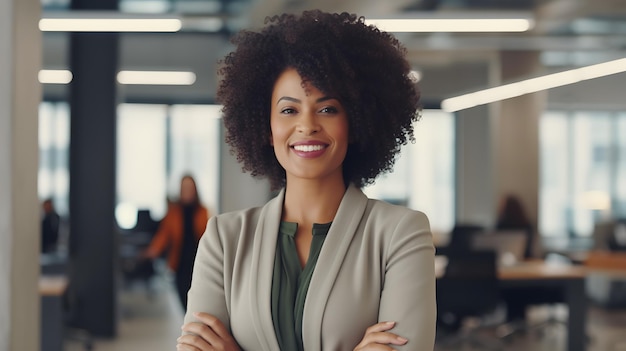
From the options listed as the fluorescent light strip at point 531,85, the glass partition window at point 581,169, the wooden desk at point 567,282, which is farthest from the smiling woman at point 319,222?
the fluorescent light strip at point 531,85

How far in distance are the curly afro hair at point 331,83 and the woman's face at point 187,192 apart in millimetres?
5058

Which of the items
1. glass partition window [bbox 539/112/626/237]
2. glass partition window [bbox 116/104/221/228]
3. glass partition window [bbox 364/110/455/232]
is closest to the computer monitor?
glass partition window [bbox 539/112/626/237]

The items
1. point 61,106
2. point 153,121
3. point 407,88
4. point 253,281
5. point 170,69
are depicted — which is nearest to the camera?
point 253,281

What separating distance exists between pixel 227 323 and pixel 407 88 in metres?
0.65

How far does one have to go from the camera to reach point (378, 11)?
8.32 metres

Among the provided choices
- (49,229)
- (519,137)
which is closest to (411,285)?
(519,137)

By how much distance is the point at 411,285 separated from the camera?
5.56 ft

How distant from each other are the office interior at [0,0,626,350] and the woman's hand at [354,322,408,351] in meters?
5.47

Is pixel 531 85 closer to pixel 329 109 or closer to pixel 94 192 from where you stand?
pixel 94 192

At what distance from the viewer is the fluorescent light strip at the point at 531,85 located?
8578mm

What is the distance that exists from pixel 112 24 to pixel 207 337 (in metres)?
6.77

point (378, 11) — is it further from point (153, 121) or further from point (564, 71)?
point (153, 121)

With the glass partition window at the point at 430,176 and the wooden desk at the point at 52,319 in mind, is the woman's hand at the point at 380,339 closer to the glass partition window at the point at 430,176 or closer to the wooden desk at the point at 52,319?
the wooden desk at the point at 52,319

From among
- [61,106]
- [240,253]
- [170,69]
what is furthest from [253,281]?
[61,106]
